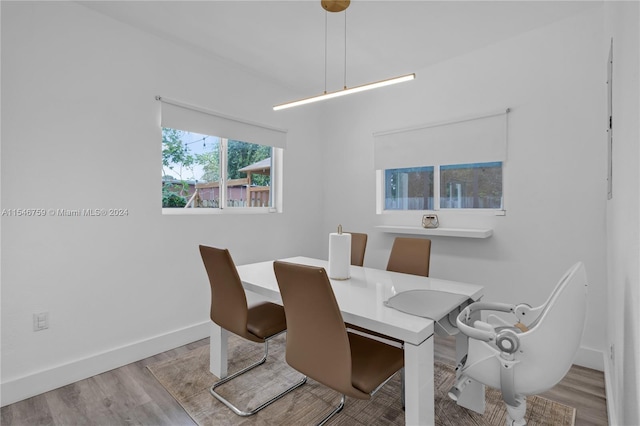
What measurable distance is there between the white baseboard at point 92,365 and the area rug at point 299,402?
0.78 feet

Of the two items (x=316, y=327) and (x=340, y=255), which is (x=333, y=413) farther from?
(x=340, y=255)

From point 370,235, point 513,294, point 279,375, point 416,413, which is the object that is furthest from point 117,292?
point 513,294

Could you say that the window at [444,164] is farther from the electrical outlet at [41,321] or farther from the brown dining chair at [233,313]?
the electrical outlet at [41,321]

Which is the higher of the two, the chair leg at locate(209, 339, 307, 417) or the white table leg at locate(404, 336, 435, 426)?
the white table leg at locate(404, 336, 435, 426)

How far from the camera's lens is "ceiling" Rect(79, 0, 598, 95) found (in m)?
2.37

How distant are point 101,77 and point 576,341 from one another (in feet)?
11.0

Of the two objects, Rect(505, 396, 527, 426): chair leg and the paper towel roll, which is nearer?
Rect(505, 396, 527, 426): chair leg

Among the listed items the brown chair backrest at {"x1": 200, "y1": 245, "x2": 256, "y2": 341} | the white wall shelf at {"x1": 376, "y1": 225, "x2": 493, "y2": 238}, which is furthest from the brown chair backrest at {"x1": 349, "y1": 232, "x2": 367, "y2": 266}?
the brown chair backrest at {"x1": 200, "y1": 245, "x2": 256, "y2": 341}

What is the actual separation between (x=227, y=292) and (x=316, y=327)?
815 mm

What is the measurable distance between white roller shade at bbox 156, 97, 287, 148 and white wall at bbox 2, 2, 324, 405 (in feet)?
0.37

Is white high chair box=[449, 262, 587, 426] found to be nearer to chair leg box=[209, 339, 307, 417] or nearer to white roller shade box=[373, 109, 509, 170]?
chair leg box=[209, 339, 307, 417]

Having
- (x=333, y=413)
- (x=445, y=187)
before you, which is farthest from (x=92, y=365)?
(x=445, y=187)

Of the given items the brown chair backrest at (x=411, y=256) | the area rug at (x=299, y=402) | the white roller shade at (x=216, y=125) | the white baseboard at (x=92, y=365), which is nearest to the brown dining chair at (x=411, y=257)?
the brown chair backrest at (x=411, y=256)

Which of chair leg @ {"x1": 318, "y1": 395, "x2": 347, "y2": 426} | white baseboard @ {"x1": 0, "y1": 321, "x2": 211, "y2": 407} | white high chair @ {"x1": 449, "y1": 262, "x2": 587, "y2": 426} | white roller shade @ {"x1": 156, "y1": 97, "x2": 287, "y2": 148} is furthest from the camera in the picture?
white roller shade @ {"x1": 156, "y1": 97, "x2": 287, "y2": 148}
